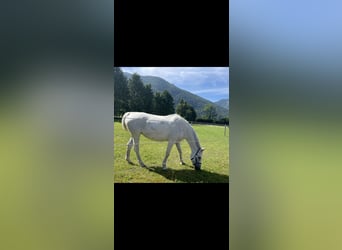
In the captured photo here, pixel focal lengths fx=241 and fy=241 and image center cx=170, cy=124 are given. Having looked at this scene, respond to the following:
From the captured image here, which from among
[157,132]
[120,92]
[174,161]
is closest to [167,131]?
[157,132]

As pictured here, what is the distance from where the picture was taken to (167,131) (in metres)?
1.21

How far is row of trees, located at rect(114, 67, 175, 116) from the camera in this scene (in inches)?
43.8

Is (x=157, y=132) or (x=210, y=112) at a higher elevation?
(x=210, y=112)

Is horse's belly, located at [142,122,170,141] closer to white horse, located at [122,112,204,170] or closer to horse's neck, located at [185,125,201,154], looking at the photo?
white horse, located at [122,112,204,170]

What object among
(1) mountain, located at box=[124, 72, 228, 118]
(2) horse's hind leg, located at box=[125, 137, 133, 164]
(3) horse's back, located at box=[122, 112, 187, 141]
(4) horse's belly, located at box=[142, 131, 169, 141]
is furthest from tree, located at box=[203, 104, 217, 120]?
(2) horse's hind leg, located at box=[125, 137, 133, 164]

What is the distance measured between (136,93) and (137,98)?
0.08 ft

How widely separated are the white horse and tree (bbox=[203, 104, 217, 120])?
10cm

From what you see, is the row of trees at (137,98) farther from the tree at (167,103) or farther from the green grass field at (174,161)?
the green grass field at (174,161)

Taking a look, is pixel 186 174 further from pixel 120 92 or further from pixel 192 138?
pixel 120 92
